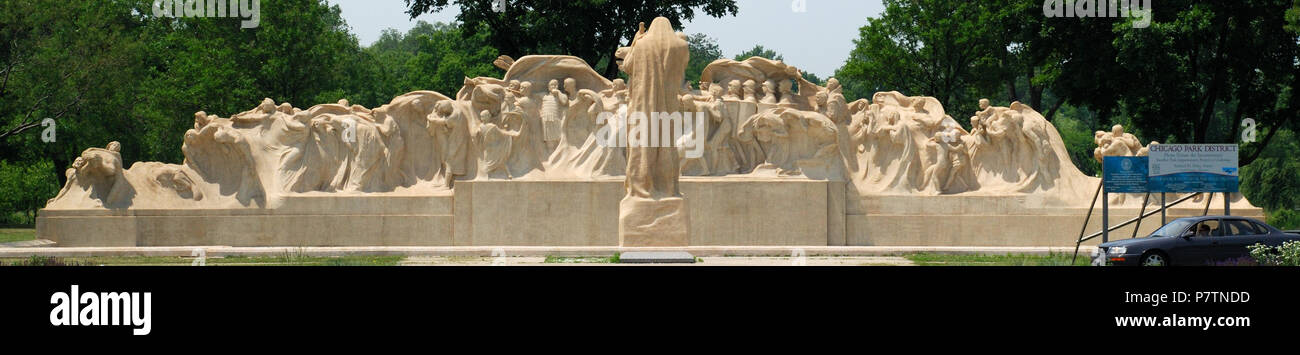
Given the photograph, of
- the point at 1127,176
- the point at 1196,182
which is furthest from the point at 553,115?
the point at 1196,182

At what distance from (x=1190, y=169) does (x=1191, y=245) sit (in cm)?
290

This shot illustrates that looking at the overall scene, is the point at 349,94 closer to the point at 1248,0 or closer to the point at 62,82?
the point at 62,82

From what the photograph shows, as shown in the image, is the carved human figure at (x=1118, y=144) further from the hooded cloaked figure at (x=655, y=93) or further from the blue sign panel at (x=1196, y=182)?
the hooded cloaked figure at (x=655, y=93)

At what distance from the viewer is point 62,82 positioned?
136 ft

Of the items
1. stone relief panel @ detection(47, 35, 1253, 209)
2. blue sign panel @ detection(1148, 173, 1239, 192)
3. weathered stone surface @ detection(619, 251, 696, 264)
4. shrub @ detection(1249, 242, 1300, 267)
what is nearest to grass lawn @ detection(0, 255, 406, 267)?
weathered stone surface @ detection(619, 251, 696, 264)

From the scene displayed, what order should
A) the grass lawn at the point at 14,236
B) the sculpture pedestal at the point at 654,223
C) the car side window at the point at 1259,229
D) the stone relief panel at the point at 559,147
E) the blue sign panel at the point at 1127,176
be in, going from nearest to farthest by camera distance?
the car side window at the point at 1259,229 → the blue sign panel at the point at 1127,176 → the sculpture pedestal at the point at 654,223 → the stone relief panel at the point at 559,147 → the grass lawn at the point at 14,236

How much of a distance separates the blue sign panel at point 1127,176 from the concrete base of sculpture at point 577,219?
6226 millimetres

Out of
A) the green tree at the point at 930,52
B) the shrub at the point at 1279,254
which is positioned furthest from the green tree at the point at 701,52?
the shrub at the point at 1279,254

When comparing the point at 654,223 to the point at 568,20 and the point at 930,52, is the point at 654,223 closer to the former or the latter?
the point at 568,20

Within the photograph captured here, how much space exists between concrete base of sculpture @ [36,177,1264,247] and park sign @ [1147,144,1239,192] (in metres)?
6.43

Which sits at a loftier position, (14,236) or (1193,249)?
(1193,249)

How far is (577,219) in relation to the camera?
2950 centimetres

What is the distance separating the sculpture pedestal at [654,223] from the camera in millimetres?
24250
